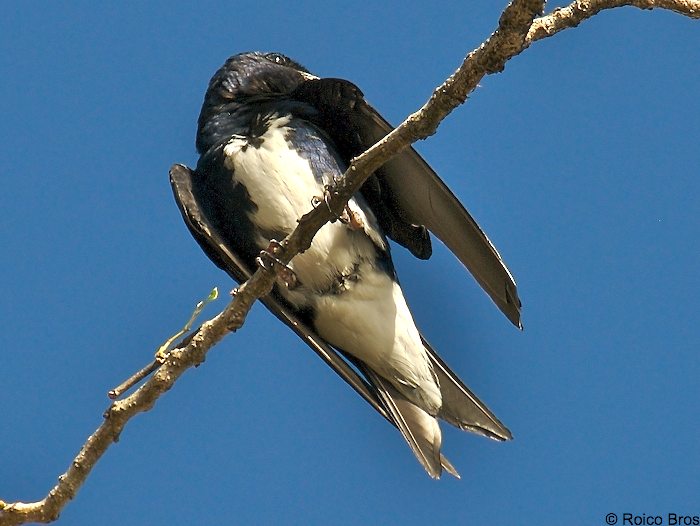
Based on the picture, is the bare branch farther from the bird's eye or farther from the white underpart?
the bird's eye

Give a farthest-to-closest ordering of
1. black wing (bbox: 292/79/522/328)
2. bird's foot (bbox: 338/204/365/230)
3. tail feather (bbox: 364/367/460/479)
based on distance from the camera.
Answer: tail feather (bbox: 364/367/460/479), bird's foot (bbox: 338/204/365/230), black wing (bbox: 292/79/522/328)

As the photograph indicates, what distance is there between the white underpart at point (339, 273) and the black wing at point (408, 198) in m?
0.12

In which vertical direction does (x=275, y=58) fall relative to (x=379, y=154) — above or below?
above

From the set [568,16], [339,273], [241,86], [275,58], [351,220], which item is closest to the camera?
[568,16]

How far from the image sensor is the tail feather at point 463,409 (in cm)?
416

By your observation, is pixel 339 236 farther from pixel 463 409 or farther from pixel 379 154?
pixel 379 154

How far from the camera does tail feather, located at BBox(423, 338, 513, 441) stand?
416cm

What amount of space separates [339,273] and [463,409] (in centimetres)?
71

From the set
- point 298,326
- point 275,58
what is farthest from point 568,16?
point 275,58

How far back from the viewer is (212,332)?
297 cm

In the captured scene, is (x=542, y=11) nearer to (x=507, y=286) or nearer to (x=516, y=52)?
(x=516, y=52)

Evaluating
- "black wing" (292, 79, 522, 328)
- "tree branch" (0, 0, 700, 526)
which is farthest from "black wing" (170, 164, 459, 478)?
"tree branch" (0, 0, 700, 526)

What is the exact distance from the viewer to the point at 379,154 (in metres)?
2.96

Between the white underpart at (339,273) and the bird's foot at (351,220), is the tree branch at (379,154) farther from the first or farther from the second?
the white underpart at (339,273)
